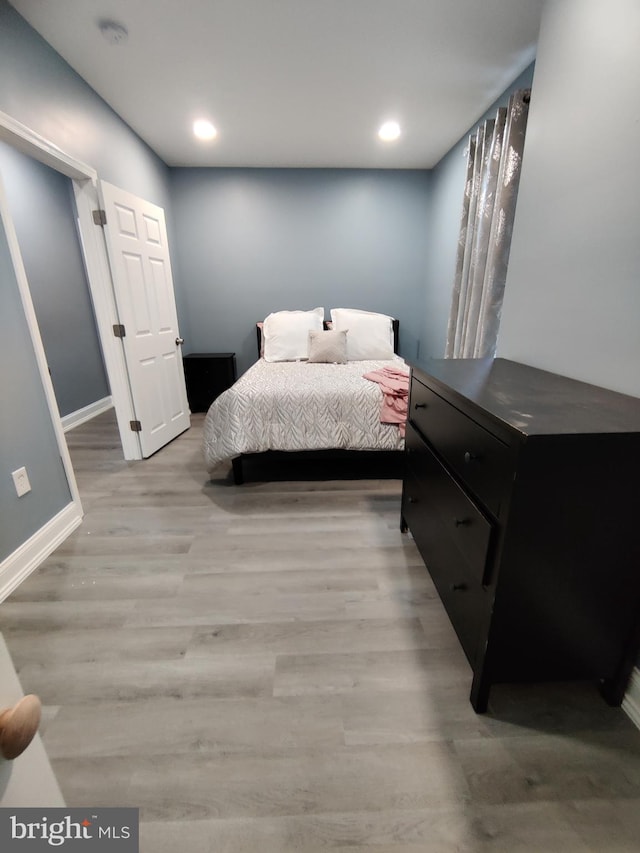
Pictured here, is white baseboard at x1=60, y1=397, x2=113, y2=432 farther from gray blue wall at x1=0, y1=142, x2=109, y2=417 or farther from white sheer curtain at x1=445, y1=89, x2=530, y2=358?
white sheer curtain at x1=445, y1=89, x2=530, y2=358

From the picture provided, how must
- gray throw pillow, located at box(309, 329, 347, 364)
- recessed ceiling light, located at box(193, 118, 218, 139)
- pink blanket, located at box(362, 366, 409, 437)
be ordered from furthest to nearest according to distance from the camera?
gray throw pillow, located at box(309, 329, 347, 364)
recessed ceiling light, located at box(193, 118, 218, 139)
pink blanket, located at box(362, 366, 409, 437)

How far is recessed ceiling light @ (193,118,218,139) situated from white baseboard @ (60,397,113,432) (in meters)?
2.94

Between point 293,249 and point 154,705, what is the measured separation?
4.04 metres

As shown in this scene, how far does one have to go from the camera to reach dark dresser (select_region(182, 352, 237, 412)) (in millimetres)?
3918

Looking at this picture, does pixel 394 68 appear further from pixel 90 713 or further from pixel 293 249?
pixel 90 713

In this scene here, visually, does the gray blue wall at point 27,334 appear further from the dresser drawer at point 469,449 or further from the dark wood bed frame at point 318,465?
the dresser drawer at point 469,449

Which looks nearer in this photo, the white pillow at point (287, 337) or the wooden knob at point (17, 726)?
the wooden knob at point (17, 726)

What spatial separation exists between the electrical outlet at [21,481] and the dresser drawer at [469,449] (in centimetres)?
188

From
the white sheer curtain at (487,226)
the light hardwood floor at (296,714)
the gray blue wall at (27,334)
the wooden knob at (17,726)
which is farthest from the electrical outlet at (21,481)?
the white sheer curtain at (487,226)

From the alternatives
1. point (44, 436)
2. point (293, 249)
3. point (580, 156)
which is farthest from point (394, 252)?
point (44, 436)

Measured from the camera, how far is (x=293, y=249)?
391 cm

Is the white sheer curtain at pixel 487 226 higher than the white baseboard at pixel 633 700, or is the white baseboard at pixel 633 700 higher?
the white sheer curtain at pixel 487 226

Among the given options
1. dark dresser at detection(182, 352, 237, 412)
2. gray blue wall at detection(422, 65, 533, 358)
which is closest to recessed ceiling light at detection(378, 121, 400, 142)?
gray blue wall at detection(422, 65, 533, 358)

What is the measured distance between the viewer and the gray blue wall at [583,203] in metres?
1.09
